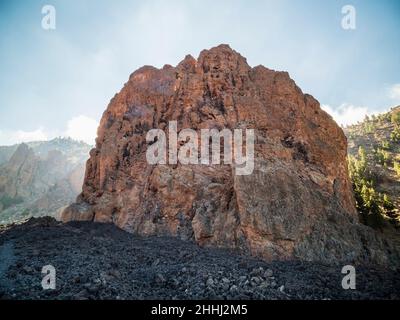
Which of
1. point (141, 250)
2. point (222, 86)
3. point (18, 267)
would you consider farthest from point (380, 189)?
point (18, 267)

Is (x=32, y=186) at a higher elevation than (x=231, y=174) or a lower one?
higher

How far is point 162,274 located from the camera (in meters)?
11.6

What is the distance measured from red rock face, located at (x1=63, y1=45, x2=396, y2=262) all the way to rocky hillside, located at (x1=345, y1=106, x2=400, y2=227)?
6.21m

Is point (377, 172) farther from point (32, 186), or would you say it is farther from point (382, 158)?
point (32, 186)

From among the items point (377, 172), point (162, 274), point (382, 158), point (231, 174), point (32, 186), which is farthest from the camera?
point (32, 186)

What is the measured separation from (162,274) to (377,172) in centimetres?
6165

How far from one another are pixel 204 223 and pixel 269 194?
186 inches

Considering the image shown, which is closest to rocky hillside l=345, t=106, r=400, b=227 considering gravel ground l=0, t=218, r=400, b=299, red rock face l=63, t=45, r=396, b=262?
red rock face l=63, t=45, r=396, b=262

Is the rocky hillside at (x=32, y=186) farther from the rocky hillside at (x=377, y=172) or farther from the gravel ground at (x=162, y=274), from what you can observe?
the rocky hillside at (x=377, y=172)

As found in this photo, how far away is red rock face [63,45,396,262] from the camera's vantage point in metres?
15.9

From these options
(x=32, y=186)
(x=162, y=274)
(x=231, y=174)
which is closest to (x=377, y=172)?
(x=231, y=174)

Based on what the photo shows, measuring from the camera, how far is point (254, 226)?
50.5ft

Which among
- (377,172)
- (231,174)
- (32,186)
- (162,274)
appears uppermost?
(377,172)

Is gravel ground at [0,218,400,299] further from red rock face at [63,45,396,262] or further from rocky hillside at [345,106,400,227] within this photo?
rocky hillside at [345,106,400,227]
